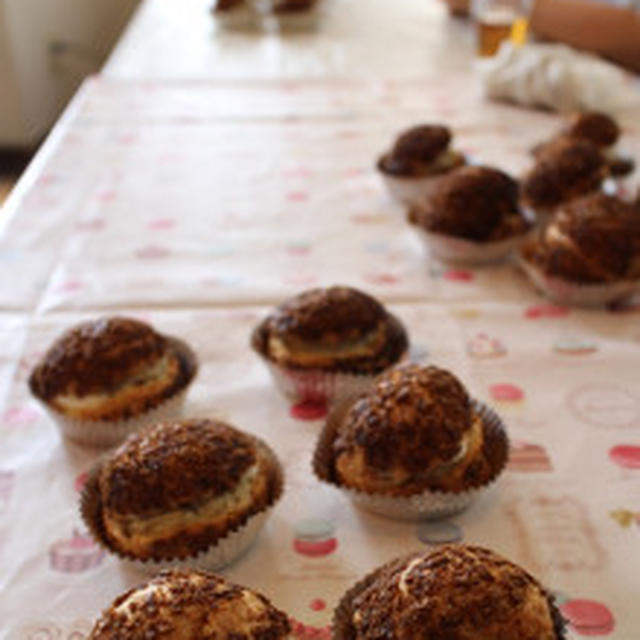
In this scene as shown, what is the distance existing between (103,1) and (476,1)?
109 inches

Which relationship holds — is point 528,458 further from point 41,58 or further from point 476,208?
point 41,58

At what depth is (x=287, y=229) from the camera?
2121 mm

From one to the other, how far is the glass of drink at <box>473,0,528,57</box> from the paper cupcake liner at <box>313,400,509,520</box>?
2.31 meters

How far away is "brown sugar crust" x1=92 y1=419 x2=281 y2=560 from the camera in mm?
1127

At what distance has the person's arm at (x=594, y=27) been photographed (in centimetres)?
294

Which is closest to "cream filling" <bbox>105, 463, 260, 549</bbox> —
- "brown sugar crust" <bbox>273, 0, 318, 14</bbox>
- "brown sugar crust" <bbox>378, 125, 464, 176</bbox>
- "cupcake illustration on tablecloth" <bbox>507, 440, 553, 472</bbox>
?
"cupcake illustration on tablecloth" <bbox>507, 440, 553, 472</bbox>

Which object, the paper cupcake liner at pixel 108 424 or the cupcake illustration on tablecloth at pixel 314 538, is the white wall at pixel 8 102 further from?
the cupcake illustration on tablecloth at pixel 314 538

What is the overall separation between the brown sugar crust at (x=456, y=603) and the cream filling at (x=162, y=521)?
253 millimetres

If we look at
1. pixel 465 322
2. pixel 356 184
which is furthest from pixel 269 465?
pixel 356 184

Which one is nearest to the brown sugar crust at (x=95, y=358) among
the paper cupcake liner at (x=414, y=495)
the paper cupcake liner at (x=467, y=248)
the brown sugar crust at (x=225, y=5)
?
the paper cupcake liner at (x=414, y=495)

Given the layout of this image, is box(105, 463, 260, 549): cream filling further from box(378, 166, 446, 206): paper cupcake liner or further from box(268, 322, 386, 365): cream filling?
box(378, 166, 446, 206): paper cupcake liner

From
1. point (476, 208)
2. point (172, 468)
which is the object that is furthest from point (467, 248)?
point (172, 468)

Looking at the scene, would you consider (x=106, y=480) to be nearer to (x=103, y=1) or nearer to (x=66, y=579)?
(x=66, y=579)

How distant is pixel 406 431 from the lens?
1186 mm
